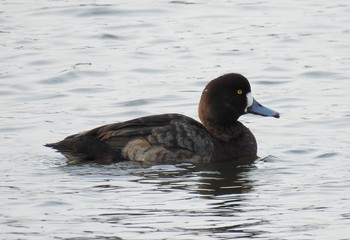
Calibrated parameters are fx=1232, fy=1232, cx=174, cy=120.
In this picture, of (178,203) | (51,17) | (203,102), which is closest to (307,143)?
(203,102)

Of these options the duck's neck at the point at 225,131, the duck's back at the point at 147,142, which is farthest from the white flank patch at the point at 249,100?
the duck's back at the point at 147,142

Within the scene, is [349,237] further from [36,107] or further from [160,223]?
[36,107]

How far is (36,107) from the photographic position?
1481 cm

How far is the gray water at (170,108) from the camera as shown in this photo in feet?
32.5

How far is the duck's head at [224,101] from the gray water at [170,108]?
504 millimetres

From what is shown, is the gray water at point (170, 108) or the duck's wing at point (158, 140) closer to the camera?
the gray water at point (170, 108)

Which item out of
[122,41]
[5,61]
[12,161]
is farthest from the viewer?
[122,41]

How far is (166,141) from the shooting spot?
12.3 meters

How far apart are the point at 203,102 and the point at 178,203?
238 cm

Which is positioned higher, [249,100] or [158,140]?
[249,100]

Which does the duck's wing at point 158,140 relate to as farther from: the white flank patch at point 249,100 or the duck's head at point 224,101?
the white flank patch at point 249,100

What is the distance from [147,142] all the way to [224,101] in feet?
3.26

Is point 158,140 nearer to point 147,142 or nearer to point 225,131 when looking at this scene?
point 147,142

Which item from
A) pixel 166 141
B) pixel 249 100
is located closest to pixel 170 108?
pixel 249 100
